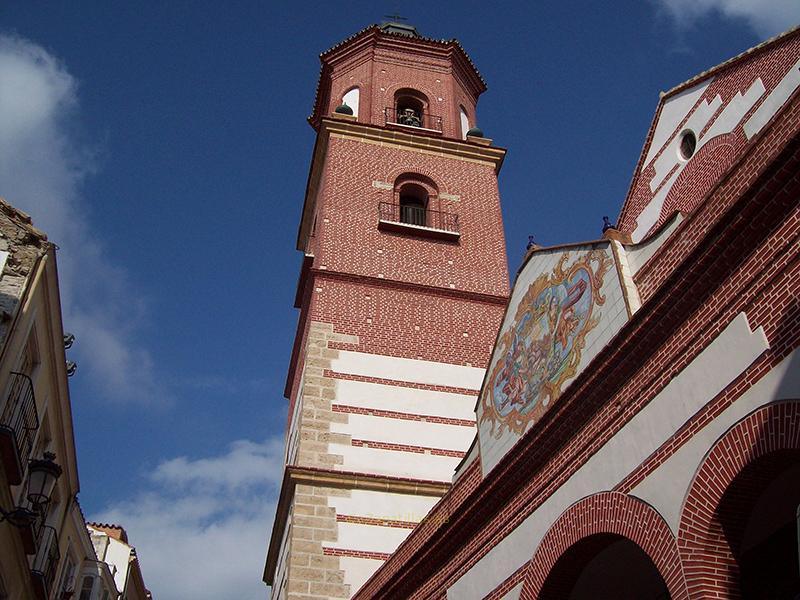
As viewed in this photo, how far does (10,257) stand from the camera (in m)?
12.9

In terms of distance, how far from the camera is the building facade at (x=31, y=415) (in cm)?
1179

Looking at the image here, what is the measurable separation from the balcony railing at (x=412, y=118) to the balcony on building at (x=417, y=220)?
136 inches

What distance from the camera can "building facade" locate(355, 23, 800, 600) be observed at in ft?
23.2

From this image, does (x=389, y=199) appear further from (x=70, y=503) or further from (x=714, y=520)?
(x=714, y=520)

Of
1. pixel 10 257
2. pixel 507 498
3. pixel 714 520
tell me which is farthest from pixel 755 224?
pixel 10 257

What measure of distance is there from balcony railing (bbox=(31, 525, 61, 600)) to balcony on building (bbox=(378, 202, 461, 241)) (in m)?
10.9

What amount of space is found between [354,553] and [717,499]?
10.7m

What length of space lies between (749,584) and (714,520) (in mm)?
1959

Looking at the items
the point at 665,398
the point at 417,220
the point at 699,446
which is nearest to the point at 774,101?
the point at 665,398

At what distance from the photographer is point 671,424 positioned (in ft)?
26.1

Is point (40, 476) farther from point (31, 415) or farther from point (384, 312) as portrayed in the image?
point (384, 312)

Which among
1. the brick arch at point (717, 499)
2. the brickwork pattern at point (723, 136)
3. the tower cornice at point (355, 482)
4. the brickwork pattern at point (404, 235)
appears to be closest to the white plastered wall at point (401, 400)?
the tower cornice at point (355, 482)

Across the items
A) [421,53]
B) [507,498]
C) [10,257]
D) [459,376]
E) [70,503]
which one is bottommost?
[507,498]

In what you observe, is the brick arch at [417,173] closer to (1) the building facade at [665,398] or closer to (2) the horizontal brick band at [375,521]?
(2) the horizontal brick band at [375,521]
